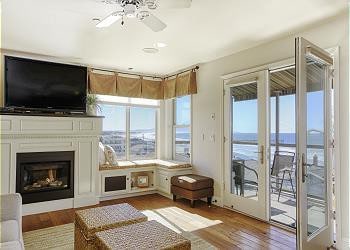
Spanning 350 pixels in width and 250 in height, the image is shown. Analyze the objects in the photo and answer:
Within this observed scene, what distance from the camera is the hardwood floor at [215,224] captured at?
2848 mm

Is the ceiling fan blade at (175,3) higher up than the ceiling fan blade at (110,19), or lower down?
higher up

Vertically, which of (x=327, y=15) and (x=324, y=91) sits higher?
(x=327, y=15)

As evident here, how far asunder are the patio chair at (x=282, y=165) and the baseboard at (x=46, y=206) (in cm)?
378

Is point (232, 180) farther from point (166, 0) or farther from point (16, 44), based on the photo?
point (16, 44)

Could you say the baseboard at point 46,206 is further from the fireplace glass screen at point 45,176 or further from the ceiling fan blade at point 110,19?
the ceiling fan blade at point 110,19

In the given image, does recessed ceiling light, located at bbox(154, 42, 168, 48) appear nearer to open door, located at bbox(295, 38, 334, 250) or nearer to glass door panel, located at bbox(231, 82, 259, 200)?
glass door panel, located at bbox(231, 82, 259, 200)

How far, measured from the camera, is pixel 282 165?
16.7 feet

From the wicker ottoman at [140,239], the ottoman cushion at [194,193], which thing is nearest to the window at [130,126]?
the ottoman cushion at [194,193]

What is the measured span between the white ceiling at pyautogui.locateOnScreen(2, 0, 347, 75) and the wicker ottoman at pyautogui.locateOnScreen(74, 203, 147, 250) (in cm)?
205

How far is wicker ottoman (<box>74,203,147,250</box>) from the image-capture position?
215 cm

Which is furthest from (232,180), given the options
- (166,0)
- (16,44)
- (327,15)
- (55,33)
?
(16,44)

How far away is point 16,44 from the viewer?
368cm

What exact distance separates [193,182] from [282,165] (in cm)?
213

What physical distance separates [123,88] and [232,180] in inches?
107
